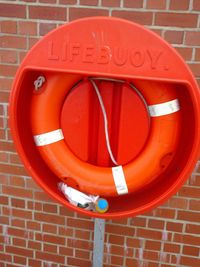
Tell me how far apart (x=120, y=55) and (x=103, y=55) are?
0.19 ft

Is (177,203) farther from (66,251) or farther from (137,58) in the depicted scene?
(137,58)

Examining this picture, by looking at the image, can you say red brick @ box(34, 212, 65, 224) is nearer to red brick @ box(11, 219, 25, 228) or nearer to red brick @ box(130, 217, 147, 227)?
red brick @ box(11, 219, 25, 228)

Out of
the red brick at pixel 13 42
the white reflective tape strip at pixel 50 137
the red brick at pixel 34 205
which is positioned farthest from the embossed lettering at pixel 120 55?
the red brick at pixel 34 205

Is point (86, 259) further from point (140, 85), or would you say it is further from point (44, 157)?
point (140, 85)

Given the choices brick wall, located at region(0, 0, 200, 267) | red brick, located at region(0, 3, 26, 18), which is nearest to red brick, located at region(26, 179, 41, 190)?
brick wall, located at region(0, 0, 200, 267)

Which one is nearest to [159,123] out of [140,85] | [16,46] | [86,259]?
[140,85]

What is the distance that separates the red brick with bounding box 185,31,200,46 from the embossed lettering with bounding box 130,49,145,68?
0.60m

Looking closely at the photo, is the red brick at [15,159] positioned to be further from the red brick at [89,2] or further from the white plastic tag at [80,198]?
the red brick at [89,2]

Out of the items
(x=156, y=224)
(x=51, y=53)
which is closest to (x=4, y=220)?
(x=156, y=224)

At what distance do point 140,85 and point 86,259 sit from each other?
1.34 meters

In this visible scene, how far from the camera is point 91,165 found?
4.92ft

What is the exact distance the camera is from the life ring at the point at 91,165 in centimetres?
137

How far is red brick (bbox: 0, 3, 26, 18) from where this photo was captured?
1841 mm

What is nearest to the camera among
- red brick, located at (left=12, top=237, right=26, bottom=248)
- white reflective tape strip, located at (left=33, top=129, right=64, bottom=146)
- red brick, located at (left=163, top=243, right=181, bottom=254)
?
white reflective tape strip, located at (left=33, top=129, right=64, bottom=146)
